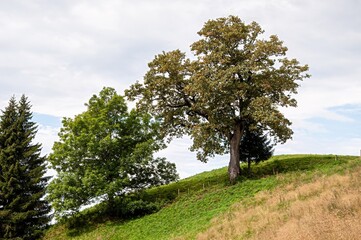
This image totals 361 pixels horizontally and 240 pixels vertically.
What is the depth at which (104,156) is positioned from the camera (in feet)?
114

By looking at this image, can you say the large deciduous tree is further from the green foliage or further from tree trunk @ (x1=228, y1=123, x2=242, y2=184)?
the green foliage

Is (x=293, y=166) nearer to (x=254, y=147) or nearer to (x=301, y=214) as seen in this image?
(x=254, y=147)

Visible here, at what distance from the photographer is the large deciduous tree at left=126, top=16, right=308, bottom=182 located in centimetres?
3294

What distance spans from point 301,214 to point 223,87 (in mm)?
17190

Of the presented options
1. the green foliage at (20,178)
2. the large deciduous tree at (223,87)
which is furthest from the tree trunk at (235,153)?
the green foliage at (20,178)

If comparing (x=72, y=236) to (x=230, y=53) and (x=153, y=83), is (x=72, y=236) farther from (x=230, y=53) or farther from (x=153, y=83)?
(x=230, y=53)

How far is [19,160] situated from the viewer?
117 feet

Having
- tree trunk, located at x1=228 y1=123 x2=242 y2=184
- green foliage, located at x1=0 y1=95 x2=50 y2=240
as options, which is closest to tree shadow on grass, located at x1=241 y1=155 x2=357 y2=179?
tree trunk, located at x1=228 y1=123 x2=242 y2=184

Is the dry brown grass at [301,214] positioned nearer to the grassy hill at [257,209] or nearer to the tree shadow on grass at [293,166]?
the grassy hill at [257,209]

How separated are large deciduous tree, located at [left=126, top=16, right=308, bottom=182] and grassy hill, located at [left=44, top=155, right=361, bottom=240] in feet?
14.9

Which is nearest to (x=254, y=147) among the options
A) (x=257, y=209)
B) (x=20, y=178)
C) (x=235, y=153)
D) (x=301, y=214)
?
(x=235, y=153)

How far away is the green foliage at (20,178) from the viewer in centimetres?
3300

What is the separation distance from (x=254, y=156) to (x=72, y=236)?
19.4 m

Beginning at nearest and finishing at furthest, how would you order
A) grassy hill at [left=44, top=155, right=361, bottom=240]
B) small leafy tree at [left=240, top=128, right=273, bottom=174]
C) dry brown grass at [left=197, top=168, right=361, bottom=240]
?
dry brown grass at [left=197, top=168, right=361, bottom=240]
grassy hill at [left=44, top=155, right=361, bottom=240]
small leafy tree at [left=240, top=128, right=273, bottom=174]
